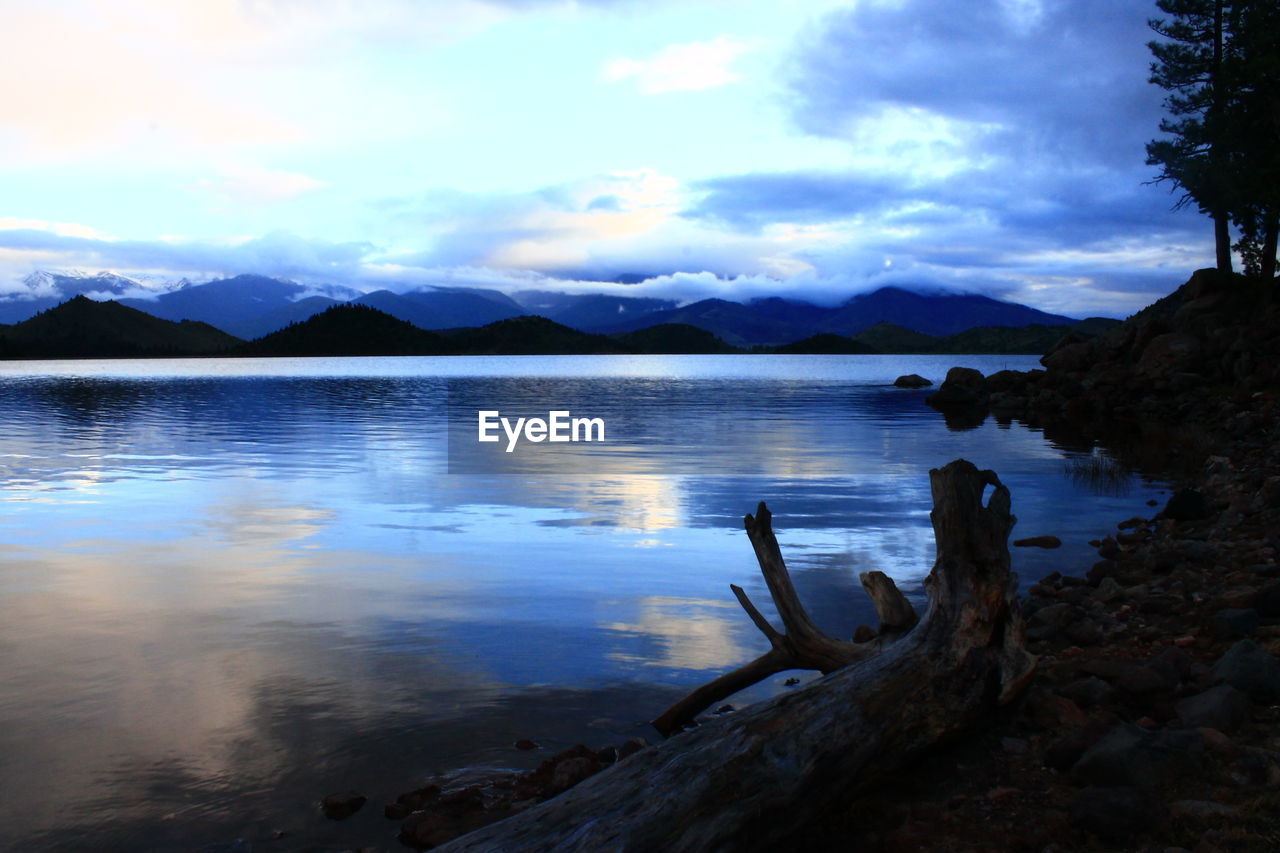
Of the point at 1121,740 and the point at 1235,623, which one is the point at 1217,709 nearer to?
the point at 1121,740

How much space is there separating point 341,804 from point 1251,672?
6317 mm

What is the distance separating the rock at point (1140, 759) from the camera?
5.63 m

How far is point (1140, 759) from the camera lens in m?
5.68

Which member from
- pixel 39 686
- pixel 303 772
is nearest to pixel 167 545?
pixel 39 686

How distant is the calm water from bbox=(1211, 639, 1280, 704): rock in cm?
425

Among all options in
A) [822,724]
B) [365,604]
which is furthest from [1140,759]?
[365,604]

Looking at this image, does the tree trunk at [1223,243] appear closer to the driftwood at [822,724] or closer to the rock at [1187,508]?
the rock at [1187,508]

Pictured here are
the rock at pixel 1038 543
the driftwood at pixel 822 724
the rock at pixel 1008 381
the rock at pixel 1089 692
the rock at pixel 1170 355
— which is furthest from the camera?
the rock at pixel 1008 381

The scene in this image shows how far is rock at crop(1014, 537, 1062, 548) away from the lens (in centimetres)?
1481

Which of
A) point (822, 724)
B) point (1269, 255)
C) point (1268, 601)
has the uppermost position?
point (1269, 255)

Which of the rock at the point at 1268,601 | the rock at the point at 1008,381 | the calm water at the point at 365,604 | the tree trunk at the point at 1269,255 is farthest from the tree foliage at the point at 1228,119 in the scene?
the rock at the point at 1268,601

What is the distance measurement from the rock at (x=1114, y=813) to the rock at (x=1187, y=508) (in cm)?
1178

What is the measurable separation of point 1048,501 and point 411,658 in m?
15.0

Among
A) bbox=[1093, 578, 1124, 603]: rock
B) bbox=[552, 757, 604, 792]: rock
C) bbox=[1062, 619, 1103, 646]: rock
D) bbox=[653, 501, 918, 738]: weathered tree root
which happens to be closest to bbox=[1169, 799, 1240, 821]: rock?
bbox=[653, 501, 918, 738]: weathered tree root
